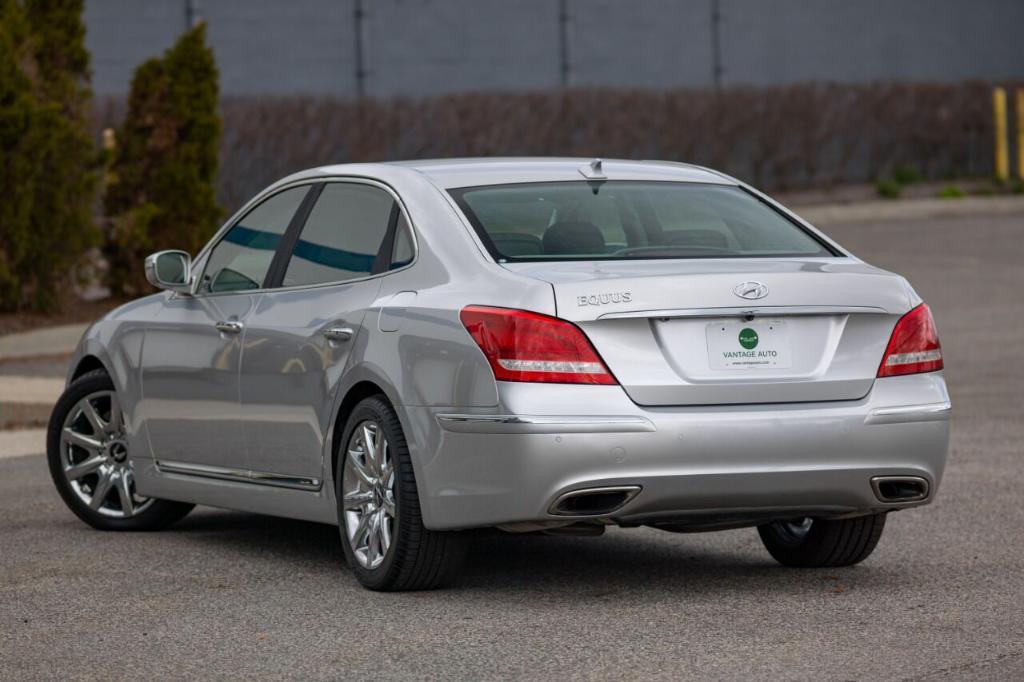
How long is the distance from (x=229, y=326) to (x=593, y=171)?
1613mm

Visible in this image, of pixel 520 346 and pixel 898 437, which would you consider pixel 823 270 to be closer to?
pixel 898 437

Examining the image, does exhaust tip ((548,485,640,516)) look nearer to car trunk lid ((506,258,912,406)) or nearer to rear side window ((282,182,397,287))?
car trunk lid ((506,258,912,406))

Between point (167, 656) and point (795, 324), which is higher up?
point (795, 324)

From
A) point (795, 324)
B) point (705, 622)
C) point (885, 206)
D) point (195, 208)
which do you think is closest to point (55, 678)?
point (705, 622)

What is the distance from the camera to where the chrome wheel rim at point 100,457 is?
9227 millimetres

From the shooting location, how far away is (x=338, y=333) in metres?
7.58

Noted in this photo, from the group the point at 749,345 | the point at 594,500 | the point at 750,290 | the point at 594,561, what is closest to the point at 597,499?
the point at 594,500

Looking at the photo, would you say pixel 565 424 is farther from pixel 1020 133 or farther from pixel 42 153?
pixel 1020 133

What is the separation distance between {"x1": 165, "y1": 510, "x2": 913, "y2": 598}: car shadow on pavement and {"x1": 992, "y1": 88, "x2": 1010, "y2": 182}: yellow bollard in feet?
100

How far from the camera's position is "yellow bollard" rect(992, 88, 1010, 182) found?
38156 millimetres

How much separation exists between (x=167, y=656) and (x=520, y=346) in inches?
59.3

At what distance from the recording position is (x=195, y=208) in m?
21.9

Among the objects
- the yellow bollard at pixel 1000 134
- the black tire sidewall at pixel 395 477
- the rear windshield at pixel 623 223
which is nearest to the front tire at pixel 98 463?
the black tire sidewall at pixel 395 477

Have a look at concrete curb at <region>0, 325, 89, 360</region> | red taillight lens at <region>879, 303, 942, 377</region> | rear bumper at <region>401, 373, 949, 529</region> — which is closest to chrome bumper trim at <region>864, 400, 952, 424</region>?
rear bumper at <region>401, 373, 949, 529</region>
